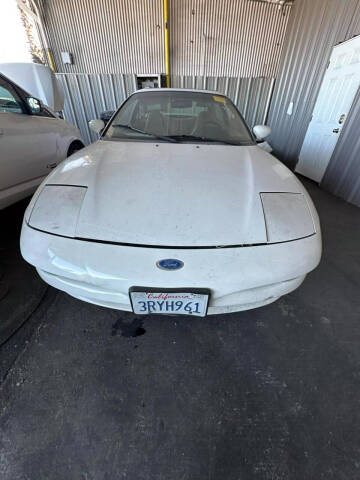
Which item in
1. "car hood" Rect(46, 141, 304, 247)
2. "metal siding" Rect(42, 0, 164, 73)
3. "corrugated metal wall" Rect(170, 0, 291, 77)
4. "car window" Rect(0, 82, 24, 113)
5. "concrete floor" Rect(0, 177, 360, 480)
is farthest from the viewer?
"corrugated metal wall" Rect(170, 0, 291, 77)

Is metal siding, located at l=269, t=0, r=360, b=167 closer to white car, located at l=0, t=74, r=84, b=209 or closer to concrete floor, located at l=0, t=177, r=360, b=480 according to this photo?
concrete floor, located at l=0, t=177, r=360, b=480

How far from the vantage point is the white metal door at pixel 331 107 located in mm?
3117

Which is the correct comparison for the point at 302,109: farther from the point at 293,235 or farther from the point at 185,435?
the point at 185,435

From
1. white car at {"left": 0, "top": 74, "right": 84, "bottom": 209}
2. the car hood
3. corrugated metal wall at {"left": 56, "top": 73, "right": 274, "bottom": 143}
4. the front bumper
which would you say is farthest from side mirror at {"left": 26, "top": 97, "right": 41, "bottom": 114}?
corrugated metal wall at {"left": 56, "top": 73, "right": 274, "bottom": 143}

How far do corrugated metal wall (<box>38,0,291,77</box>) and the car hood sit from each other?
539 centimetres

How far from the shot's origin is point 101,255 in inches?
35.5

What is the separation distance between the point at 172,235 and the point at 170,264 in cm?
13

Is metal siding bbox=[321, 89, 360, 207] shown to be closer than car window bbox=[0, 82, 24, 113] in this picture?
No

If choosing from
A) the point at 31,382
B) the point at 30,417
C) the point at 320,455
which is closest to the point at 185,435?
the point at 320,455

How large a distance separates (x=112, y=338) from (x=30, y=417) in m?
0.46

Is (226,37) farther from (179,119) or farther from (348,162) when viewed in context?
(179,119)

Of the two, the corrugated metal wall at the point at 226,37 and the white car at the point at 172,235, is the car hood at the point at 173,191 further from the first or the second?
the corrugated metal wall at the point at 226,37

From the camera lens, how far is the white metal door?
3117 millimetres

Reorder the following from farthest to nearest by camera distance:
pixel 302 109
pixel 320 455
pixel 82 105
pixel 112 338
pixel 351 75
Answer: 1. pixel 82 105
2. pixel 302 109
3. pixel 351 75
4. pixel 112 338
5. pixel 320 455
